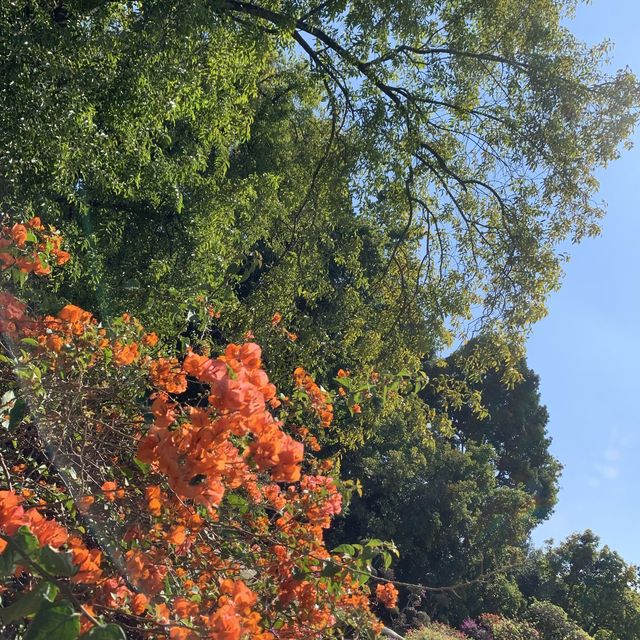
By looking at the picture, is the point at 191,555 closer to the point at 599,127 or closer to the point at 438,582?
the point at 599,127

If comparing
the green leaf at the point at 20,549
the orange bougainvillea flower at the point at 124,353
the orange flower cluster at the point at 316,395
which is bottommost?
the green leaf at the point at 20,549

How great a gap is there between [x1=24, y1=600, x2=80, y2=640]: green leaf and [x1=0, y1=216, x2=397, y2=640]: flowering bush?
0.39m

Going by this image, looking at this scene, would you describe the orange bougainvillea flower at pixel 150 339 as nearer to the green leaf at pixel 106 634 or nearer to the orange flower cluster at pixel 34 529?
the orange flower cluster at pixel 34 529

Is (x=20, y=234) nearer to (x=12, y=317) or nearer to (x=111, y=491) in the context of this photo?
(x=12, y=317)

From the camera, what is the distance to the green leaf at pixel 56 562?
75 centimetres

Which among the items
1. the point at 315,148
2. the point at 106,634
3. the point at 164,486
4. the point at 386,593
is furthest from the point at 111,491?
the point at 315,148

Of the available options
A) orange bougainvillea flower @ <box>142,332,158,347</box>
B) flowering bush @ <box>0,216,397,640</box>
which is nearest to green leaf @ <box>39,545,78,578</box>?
flowering bush @ <box>0,216,397,640</box>

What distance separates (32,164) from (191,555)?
3.18 m

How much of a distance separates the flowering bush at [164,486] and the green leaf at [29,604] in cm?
34

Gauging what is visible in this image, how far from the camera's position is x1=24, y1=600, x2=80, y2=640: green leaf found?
2.12 ft

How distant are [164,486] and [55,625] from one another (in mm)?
1124

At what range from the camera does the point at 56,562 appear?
76cm

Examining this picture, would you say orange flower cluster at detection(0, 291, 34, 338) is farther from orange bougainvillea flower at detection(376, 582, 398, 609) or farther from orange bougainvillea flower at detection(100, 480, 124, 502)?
orange bougainvillea flower at detection(376, 582, 398, 609)

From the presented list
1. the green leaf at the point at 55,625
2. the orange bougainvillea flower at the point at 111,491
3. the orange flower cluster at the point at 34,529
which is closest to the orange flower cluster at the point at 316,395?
the orange bougainvillea flower at the point at 111,491
